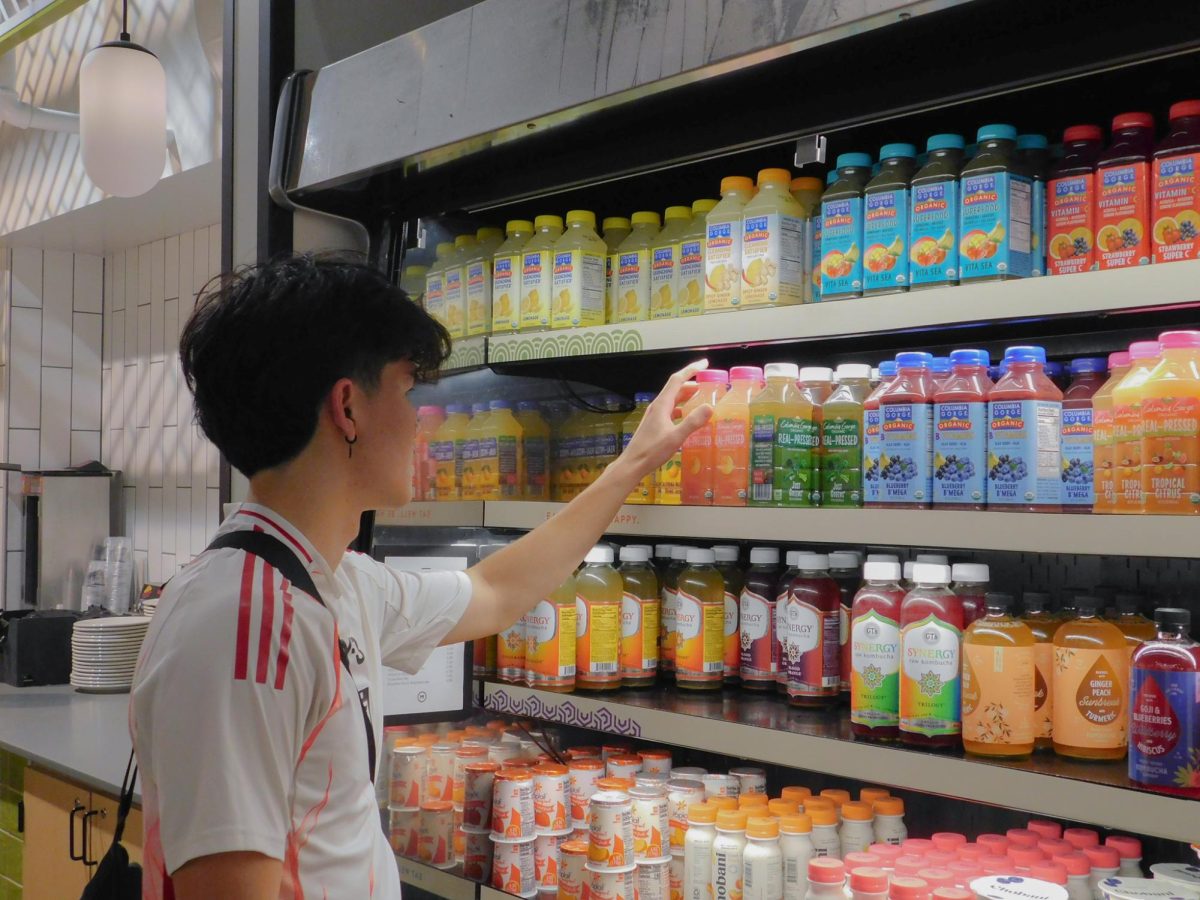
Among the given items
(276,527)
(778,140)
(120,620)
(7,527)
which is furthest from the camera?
(7,527)

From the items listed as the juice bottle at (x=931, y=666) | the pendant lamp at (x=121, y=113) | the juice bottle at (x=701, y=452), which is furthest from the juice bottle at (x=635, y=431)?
the pendant lamp at (x=121, y=113)

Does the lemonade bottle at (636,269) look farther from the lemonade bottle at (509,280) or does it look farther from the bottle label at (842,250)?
the bottle label at (842,250)

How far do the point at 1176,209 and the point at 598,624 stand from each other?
1276 mm

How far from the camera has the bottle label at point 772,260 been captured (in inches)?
78.6

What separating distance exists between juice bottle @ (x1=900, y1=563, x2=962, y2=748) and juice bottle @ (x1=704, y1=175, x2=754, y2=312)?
602 mm

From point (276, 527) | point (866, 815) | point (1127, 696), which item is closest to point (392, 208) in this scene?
point (276, 527)

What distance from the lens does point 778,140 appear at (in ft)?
6.75

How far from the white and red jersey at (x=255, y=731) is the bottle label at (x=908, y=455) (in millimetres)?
902

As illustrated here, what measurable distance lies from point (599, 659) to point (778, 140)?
3.50 feet

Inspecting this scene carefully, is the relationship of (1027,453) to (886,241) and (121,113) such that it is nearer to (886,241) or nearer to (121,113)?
(886,241)

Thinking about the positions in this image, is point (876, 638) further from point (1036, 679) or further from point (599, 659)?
point (599, 659)

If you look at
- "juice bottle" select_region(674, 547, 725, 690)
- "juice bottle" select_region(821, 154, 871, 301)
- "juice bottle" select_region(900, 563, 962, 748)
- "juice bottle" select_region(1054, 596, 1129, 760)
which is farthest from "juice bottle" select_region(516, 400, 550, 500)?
"juice bottle" select_region(1054, 596, 1129, 760)

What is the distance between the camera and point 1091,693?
165cm

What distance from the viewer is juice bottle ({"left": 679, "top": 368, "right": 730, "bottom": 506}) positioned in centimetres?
209
